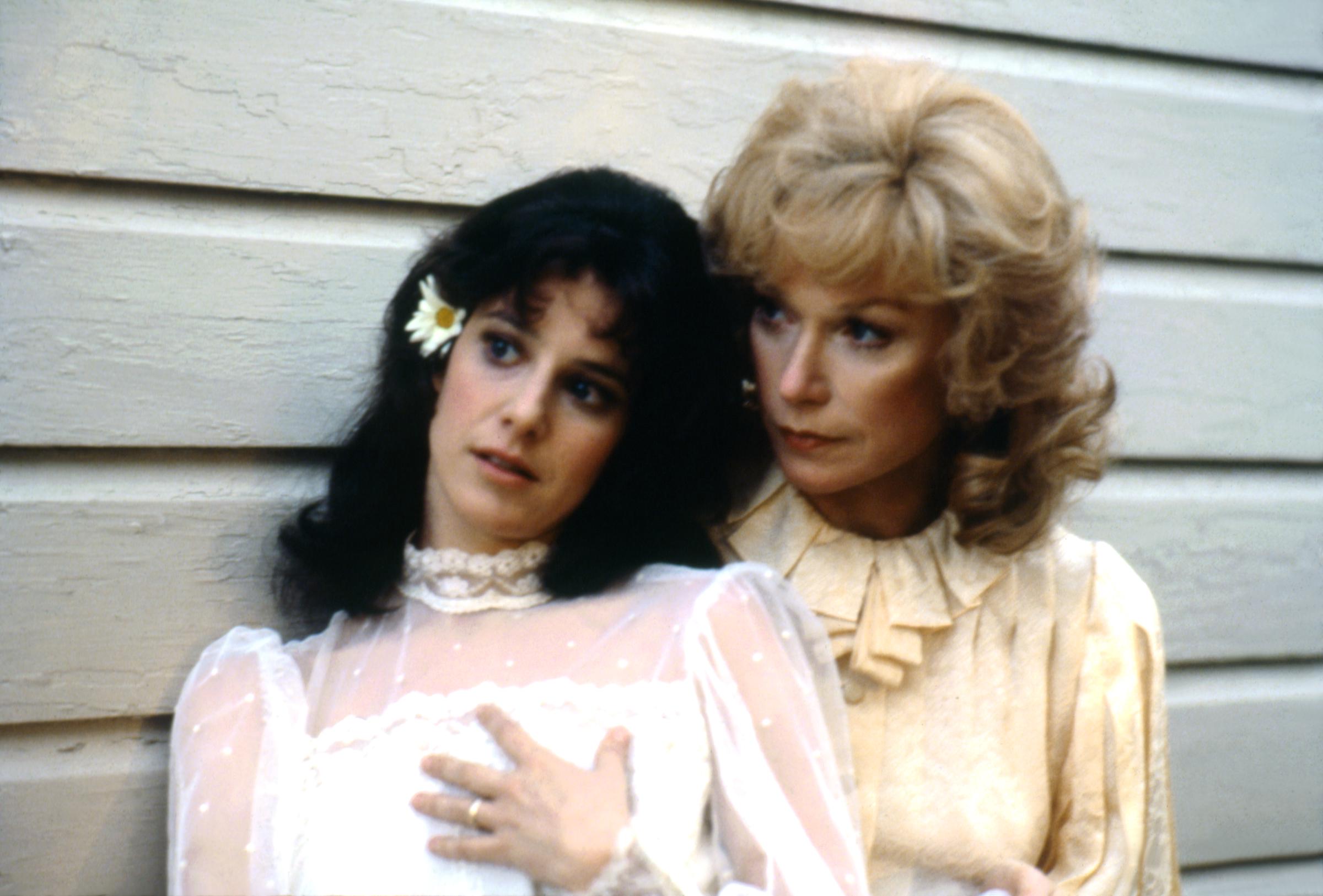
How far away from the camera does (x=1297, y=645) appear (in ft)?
8.02

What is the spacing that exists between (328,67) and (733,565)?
942 mm

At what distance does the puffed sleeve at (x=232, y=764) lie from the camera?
1469 mm

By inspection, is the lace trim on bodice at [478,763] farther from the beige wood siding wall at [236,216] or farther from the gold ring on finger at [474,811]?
the beige wood siding wall at [236,216]

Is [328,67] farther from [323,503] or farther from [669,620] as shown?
[669,620]

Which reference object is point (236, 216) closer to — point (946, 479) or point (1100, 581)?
point (946, 479)

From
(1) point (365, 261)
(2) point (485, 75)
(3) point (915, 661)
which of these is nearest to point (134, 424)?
(1) point (365, 261)

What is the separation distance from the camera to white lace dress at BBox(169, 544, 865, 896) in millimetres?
1471

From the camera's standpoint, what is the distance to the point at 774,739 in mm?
1519

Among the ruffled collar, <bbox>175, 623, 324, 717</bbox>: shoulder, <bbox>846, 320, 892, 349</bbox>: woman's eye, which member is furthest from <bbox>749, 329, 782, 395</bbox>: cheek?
<bbox>175, 623, 324, 717</bbox>: shoulder

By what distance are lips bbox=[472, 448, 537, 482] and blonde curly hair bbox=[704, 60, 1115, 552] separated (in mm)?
382

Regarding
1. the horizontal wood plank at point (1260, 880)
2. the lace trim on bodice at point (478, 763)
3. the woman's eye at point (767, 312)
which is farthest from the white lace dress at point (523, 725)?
the horizontal wood plank at point (1260, 880)

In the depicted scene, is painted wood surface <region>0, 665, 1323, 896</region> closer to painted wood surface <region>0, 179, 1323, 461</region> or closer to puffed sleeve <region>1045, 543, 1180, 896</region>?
puffed sleeve <region>1045, 543, 1180, 896</region>

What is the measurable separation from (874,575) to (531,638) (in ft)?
1.60

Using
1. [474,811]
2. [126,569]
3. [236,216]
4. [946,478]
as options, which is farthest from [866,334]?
[126,569]
